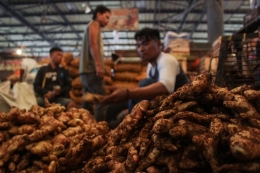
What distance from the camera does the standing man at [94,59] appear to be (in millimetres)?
2947

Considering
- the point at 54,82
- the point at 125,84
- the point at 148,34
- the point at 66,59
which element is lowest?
the point at 125,84

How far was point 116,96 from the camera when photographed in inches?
Result: 75.0

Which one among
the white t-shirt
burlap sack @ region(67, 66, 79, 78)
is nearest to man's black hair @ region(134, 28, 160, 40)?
the white t-shirt

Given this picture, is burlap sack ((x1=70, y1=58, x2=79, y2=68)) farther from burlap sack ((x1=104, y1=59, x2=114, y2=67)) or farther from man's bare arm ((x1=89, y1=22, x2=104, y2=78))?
man's bare arm ((x1=89, y1=22, x2=104, y2=78))

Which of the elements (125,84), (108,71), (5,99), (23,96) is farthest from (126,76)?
(5,99)

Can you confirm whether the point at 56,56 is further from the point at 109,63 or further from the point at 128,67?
the point at 128,67

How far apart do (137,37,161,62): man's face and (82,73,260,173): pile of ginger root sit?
131 centimetres

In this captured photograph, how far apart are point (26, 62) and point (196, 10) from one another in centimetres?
731

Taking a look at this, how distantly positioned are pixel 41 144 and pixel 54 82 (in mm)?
2542

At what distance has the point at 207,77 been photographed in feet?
3.55

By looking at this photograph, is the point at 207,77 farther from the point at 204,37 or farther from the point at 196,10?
the point at 204,37

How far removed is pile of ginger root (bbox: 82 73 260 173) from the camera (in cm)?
73

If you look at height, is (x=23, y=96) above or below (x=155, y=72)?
below

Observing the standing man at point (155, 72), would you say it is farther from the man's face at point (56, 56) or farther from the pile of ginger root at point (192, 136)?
the man's face at point (56, 56)
